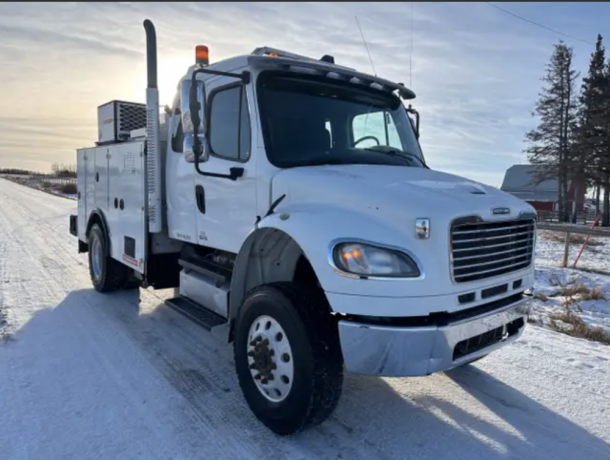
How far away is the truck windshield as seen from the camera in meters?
3.83

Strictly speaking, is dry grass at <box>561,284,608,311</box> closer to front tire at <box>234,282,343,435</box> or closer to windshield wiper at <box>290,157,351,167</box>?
windshield wiper at <box>290,157,351,167</box>

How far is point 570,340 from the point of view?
17.1 feet

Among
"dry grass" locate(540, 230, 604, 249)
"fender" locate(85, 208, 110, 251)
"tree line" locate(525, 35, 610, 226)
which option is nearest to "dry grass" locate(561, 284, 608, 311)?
"fender" locate(85, 208, 110, 251)

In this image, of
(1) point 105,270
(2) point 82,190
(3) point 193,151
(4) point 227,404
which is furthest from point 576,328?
(2) point 82,190

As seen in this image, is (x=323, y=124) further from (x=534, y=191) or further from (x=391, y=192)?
(x=534, y=191)

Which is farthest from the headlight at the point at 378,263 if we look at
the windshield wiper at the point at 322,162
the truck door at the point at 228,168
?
the truck door at the point at 228,168

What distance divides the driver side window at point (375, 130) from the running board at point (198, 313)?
77.7 inches

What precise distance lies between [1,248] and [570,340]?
1090 centimetres

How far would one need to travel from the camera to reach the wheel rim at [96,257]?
7125 millimetres

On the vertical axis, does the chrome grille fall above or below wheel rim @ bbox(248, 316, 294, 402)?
above

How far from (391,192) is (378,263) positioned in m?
0.53

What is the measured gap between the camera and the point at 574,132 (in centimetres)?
3581

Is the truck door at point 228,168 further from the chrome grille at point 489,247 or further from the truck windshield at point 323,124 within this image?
the chrome grille at point 489,247

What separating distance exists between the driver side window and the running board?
197cm
